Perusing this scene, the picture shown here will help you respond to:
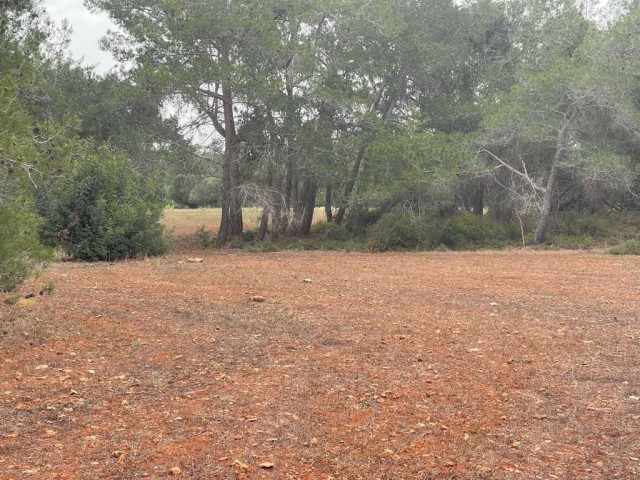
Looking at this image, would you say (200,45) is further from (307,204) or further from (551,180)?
(551,180)

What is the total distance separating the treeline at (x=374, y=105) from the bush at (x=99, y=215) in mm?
1452

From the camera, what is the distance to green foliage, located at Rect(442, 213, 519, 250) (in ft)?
68.2

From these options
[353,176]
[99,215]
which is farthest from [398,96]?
[99,215]

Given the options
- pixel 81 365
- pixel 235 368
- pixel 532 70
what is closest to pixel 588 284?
pixel 235 368

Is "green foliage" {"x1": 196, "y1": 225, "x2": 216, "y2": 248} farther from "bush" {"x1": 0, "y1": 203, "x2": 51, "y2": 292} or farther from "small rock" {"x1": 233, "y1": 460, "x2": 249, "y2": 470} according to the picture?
"small rock" {"x1": 233, "y1": 460, "x2": 249, "y2": 470}

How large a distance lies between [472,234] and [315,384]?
55.6 ft

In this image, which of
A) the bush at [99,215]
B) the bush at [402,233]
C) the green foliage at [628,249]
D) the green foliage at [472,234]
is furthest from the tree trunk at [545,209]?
the bush at [99,215]

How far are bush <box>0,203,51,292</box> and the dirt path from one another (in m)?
0.56

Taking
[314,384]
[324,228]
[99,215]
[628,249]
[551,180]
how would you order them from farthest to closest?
[324,228] → [551,180] → [628,249] → [99,215] → [314,384]

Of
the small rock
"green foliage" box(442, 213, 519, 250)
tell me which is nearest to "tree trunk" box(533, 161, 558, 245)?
"green foliage" box(442, 213, 519, 250)

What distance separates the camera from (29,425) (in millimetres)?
3977

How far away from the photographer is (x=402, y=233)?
65.4ft

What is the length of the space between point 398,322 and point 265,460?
3.92 m

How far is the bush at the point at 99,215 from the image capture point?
12852 mm
